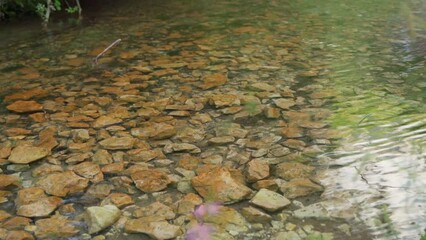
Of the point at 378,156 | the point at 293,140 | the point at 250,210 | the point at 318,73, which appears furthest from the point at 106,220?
the point at 318,73

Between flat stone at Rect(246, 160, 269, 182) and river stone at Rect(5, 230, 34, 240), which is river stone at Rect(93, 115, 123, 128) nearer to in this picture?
flat stone at Rect(246, 160, 269, 182)

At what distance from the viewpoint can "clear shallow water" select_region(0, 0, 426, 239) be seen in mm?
2705

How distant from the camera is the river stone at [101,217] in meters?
2.34

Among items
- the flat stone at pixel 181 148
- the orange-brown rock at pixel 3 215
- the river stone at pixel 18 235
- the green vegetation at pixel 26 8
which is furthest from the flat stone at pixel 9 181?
the green vegetation at pixel 26 8

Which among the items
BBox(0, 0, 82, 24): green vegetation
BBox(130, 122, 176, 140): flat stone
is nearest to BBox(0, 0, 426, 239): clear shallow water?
BBox(0, 0, 82, 24): green vegetation

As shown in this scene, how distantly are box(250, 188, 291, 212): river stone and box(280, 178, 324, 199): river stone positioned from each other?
72 mm

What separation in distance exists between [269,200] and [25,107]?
101 inches

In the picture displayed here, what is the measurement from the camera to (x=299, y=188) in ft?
8.64

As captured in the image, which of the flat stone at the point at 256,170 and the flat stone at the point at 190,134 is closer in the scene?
the flat stone at the point at 256,170

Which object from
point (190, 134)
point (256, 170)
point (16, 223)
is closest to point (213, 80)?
point (190, 134)

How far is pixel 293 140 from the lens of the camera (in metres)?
3.24

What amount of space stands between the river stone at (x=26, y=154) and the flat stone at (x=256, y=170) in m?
1.43

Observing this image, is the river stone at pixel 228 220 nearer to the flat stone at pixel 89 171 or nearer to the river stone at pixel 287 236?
the river stone at pixel 287 236

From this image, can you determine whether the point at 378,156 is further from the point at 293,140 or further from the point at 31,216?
the point at 31,216
